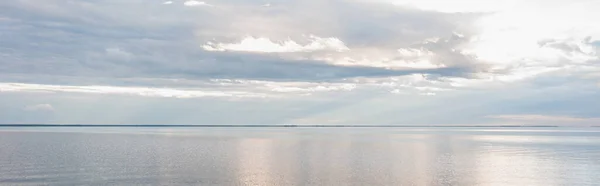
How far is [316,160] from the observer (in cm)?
7844

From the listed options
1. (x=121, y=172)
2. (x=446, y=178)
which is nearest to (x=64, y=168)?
(x=121, y=172)

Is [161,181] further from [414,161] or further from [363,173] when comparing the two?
[414,161]

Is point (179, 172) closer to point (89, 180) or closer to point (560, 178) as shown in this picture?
point (89, 180)

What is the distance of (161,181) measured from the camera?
52.8m

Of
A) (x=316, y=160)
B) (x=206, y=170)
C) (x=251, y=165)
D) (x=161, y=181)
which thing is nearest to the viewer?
(x=161, y=181)

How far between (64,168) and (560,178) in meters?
51.7

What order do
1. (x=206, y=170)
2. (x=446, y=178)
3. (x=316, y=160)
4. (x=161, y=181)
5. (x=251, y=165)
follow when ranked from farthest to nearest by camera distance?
(x=316, y=160)
(x=251, y=165)
(x=206, y=170)
(x=446, y=178)
(x=161, y=181)

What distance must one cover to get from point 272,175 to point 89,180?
17.3m

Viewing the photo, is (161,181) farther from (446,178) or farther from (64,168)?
(446,178)

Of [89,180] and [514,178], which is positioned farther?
[514,178]

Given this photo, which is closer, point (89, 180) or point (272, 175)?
point (89, 180)

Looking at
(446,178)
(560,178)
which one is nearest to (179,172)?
(446,178)

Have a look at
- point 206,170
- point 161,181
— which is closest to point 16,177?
point 161,181

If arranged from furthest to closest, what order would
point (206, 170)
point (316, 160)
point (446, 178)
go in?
point (316, 160) < point (206, 170) < point (446, 178)
